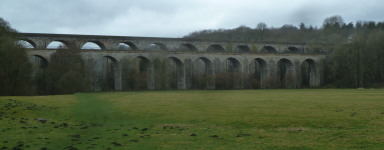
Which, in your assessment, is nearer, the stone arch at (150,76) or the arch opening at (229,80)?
the stone arch at (150,76)

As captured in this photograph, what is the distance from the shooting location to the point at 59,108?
19.4 metres

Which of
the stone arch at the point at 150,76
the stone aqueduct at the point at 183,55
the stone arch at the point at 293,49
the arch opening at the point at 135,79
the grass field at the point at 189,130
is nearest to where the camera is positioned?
the grass field at the point at 189,130

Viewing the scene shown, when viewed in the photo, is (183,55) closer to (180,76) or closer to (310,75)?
(180,76)

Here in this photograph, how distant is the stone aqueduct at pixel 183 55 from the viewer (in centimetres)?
5419

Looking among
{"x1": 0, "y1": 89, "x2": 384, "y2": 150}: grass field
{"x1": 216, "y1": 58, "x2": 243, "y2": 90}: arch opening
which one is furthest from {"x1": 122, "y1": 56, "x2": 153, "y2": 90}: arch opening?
{"x1": 0, "y1": 89, "x2": 384, "y2": 150}: grass field

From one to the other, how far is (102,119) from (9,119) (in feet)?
13.3

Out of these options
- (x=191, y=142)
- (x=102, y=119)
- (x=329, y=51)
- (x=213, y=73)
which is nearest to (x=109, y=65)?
(x=213, y=73)

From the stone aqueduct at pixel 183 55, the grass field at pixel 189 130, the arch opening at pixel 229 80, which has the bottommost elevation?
the grass field at pixel 189 130

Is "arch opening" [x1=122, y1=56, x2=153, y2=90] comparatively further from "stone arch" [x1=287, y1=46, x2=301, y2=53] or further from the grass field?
"stone arch" [x1=287, y1=46, x2=301, y2=53]

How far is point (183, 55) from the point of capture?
195 feet

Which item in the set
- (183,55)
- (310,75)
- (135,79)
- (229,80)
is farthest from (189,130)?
(310,75)

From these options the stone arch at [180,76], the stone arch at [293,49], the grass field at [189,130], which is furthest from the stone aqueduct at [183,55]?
the grass field at [189,130]

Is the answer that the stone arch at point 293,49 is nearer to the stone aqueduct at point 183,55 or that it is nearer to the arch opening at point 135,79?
the stone aqueduct at point 183,55

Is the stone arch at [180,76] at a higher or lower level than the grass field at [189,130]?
higher
